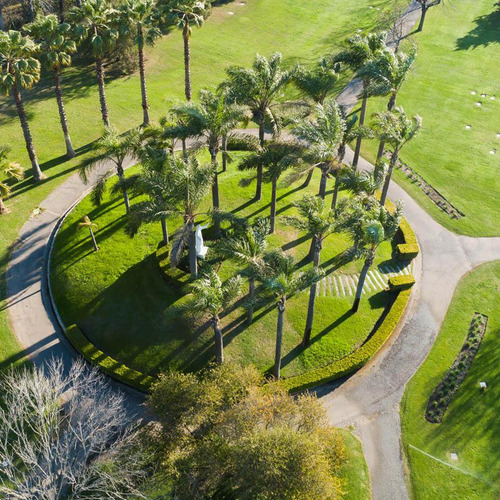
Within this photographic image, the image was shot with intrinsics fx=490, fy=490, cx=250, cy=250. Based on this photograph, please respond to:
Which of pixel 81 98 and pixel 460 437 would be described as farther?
pixel 81 98

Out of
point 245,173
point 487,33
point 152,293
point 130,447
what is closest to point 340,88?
point 245,173

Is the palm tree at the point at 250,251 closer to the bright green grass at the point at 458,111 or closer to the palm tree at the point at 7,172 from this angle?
the bright green grass at the point at 458,111

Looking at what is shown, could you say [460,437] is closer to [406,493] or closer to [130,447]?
[406,493]

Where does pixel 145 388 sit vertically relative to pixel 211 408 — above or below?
below

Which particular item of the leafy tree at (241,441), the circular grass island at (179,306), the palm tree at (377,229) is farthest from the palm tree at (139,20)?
the leafy tree at (241,441)

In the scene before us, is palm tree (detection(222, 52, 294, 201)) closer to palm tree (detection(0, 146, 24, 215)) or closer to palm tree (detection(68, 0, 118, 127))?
palm tree (detection(68, 0, 118, 127))

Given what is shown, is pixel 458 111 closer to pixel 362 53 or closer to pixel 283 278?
pixel 362 53
